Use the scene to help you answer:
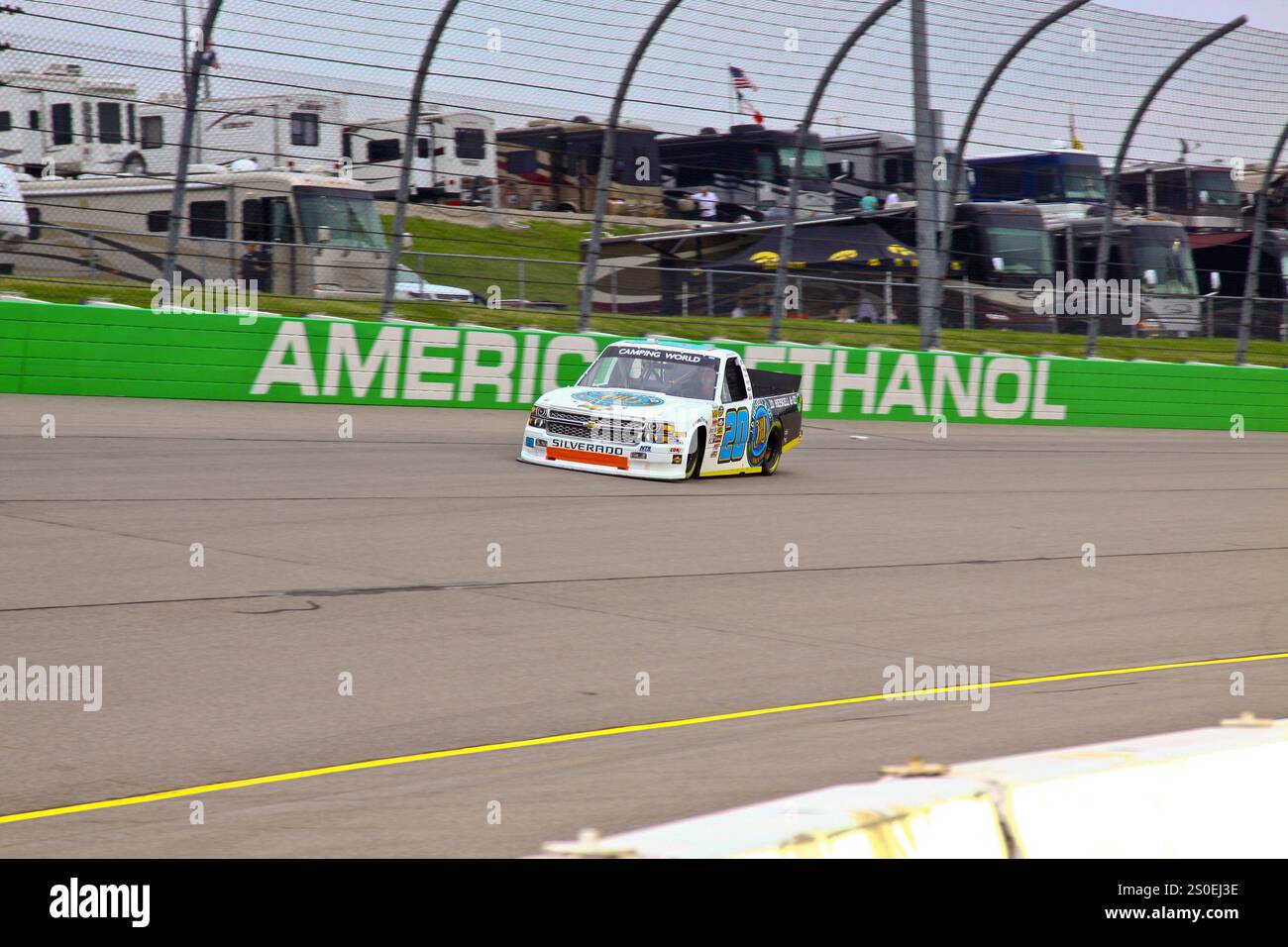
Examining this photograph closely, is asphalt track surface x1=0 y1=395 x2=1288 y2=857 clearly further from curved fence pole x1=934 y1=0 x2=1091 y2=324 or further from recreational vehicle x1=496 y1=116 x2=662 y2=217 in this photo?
curved fence pole x1=934 y1=0 x2=1091 y2=324

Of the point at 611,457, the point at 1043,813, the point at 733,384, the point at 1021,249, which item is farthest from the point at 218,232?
the point at 1043,813

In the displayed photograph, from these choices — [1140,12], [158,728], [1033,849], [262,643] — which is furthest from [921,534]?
[1140,12]

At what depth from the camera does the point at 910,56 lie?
19.9m

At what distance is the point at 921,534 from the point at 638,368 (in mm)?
4015

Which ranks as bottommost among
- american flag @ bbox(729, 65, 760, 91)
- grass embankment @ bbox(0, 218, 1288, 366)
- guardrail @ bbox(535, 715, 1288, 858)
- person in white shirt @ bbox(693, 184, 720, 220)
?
guardrail @ bbox(535, 715, 1288, 858)

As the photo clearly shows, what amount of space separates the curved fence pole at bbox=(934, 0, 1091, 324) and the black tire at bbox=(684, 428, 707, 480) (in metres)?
8.19

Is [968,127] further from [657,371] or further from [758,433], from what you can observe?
[657,371]

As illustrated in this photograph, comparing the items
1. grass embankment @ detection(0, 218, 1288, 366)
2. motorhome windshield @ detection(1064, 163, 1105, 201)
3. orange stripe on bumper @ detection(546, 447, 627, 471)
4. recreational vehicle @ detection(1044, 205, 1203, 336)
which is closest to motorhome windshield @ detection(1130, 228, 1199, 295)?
recreational vehicle @ detection(1044, 205, 1203, 336)

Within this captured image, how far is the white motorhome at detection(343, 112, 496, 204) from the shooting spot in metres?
17.0

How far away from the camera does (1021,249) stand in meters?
24.8

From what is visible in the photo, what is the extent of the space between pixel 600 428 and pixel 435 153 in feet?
15.6

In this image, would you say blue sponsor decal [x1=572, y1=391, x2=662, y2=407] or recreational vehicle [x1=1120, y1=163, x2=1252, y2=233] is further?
recreational vehicle [x1=1120, y1=163, x2=1252, y2=233]

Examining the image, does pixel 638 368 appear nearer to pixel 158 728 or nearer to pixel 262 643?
pixel 262 643

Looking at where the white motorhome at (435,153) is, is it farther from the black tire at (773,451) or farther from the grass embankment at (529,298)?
the black tire at (773,451)
